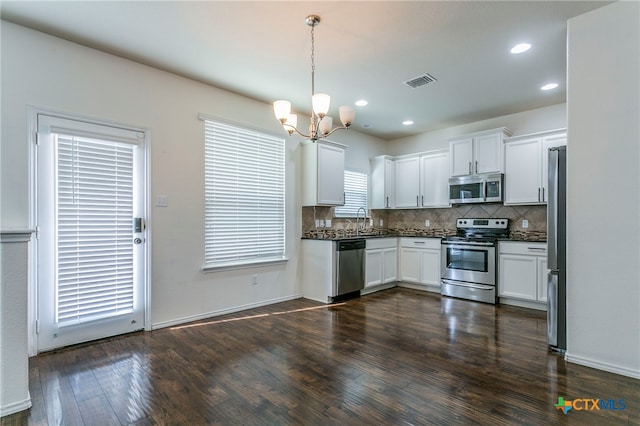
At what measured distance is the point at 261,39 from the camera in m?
2.98

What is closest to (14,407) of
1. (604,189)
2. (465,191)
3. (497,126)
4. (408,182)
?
(604,189)

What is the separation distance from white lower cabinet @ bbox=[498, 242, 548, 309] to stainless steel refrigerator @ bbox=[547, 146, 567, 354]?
1.47 m

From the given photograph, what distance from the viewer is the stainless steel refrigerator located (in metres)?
2.91

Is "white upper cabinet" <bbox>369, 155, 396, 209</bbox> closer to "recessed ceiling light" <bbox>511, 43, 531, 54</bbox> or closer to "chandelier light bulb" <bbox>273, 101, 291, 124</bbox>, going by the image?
"recessed ceiling light" <bbox>511, 43, 531, 54</bbox>

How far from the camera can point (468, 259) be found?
16.2 feet

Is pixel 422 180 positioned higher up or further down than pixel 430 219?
higher up

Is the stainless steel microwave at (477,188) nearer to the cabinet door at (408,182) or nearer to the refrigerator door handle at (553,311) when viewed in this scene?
the cabinet door at (408,182)

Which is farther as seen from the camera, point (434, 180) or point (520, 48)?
point (434, 180)

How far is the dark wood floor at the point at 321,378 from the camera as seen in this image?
1972mm

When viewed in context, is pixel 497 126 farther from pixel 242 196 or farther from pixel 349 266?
pixel 242 196

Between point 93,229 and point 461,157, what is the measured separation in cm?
516

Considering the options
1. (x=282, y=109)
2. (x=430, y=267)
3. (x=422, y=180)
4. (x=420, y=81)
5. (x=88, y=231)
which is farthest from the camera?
(x=422, y=180)

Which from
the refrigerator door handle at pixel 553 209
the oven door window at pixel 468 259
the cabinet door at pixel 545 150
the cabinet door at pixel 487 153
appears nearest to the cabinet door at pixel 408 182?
the cabinet door at pixel 487 153

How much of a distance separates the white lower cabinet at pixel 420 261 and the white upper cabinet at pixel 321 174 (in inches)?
60.9
